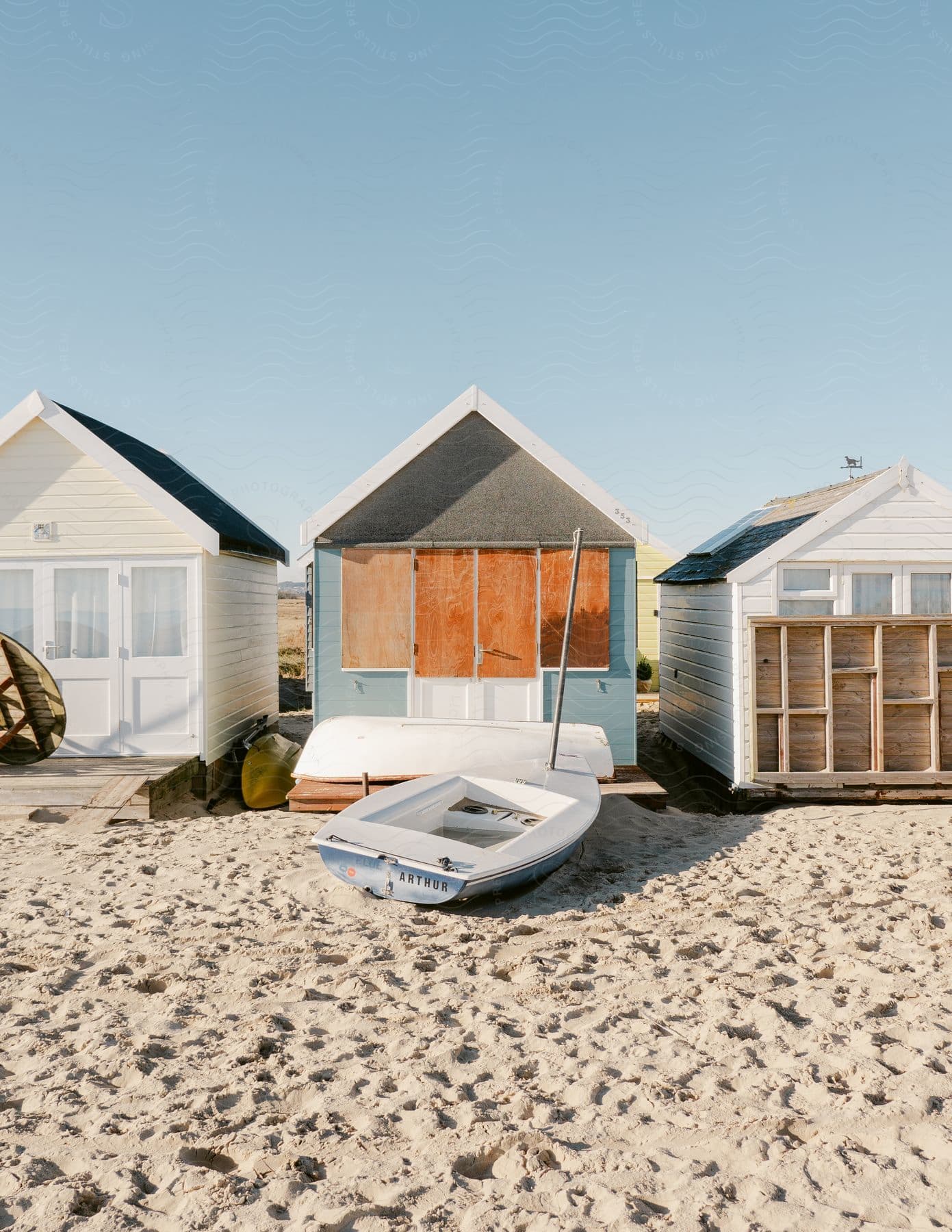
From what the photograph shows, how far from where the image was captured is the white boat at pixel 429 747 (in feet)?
30.1

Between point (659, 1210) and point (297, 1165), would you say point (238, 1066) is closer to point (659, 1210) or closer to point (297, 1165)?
point (297, 1165)

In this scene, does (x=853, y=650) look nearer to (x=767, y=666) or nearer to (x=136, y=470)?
(x=767, y=666)

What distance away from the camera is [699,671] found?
1218 centimetres

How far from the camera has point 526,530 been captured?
34.9 feet

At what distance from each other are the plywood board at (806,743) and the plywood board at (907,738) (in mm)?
765

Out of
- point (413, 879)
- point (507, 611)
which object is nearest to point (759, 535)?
point (507, 611)

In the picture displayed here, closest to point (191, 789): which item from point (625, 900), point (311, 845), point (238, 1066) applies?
point (311, 845)

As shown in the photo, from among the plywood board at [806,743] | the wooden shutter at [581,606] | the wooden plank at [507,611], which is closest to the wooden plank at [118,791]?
the wooden plank at [507,611]

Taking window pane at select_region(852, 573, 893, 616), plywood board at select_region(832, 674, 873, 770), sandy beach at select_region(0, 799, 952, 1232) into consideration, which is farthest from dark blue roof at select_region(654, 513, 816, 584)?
sandy beach at select_region(0, 799, 952, 1232)

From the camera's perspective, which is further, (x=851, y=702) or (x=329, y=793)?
(x=851, y=702)

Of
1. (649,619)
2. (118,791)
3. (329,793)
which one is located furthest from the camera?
(649,619)

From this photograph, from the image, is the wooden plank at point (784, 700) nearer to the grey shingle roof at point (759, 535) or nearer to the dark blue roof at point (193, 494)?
the grey shingle roof at point (759, 535)

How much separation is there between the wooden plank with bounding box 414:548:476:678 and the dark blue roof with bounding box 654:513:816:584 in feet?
10.6

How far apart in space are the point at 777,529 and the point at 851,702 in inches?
104
